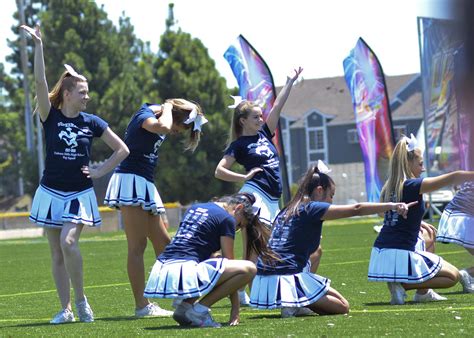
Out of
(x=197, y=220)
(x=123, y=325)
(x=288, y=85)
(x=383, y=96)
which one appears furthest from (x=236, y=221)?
(x=383, y=96)

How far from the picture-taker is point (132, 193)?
7.14 metres

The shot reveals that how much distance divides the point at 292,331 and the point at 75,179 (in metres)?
2.21

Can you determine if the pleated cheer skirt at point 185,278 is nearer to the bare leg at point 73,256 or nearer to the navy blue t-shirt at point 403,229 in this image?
the bare leg at point 73,256

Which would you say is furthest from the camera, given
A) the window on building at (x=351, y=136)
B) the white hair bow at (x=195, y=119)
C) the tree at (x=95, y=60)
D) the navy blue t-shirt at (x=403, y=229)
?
the window on building at (x=351, y=136)

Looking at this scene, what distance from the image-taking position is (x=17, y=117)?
6656cm

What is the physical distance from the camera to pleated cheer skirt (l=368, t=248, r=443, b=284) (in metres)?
7.57

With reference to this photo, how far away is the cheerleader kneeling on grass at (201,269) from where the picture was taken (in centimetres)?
602

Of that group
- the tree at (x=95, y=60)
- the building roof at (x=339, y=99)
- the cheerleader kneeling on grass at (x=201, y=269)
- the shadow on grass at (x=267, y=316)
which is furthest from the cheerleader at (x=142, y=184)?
the building roof at (x=339, y=99)

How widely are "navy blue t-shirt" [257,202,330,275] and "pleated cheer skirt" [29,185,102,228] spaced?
124cm

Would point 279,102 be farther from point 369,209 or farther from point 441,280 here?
point 369,209

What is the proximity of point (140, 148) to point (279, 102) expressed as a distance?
148 centimetres

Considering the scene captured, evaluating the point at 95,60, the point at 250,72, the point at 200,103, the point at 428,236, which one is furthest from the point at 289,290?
the point at 95,60

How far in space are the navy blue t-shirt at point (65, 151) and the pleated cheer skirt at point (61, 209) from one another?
5 centimetres

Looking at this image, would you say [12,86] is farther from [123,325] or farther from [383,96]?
[123,325]
